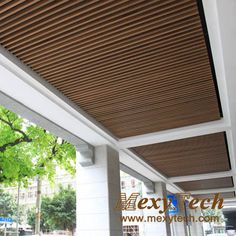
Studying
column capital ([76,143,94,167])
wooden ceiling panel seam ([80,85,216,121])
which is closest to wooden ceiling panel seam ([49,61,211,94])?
wooden ceiling panel seam ([80,85,216,121])

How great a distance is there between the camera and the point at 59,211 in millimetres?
25219

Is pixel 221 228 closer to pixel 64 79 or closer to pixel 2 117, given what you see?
pixel 2 117

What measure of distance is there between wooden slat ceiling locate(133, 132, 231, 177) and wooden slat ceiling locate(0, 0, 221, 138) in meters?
1.85

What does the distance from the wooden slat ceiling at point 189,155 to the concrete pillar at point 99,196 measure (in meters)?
1.10

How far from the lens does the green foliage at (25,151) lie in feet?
25.8

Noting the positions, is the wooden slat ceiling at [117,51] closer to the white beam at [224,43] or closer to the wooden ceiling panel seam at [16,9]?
the wooden ceiling panel seam at [16,9]

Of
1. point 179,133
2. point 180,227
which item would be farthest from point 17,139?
point 180,227

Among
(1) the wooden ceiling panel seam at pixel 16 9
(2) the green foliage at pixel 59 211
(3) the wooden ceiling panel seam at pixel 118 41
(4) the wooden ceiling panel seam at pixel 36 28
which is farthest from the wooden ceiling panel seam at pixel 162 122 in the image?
(2) the green foliage at pixel 59 211

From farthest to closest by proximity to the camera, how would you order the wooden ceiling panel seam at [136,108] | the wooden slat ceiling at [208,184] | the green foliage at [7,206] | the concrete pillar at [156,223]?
the green foliage at [7,206]
the wooden slat ceiling at [208,184]
the concrete pillar at [156,223]
the wooden ceiling panel seam at [136,108]

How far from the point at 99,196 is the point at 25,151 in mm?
3929

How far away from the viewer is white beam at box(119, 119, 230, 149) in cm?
520

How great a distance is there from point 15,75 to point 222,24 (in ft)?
7.52

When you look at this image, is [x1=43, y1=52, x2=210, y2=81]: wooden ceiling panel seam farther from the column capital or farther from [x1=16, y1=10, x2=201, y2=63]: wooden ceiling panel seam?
the column capital

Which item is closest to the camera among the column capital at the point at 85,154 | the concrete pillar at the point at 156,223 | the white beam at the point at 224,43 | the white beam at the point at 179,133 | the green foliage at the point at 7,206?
the white beam at the point at 224,43
